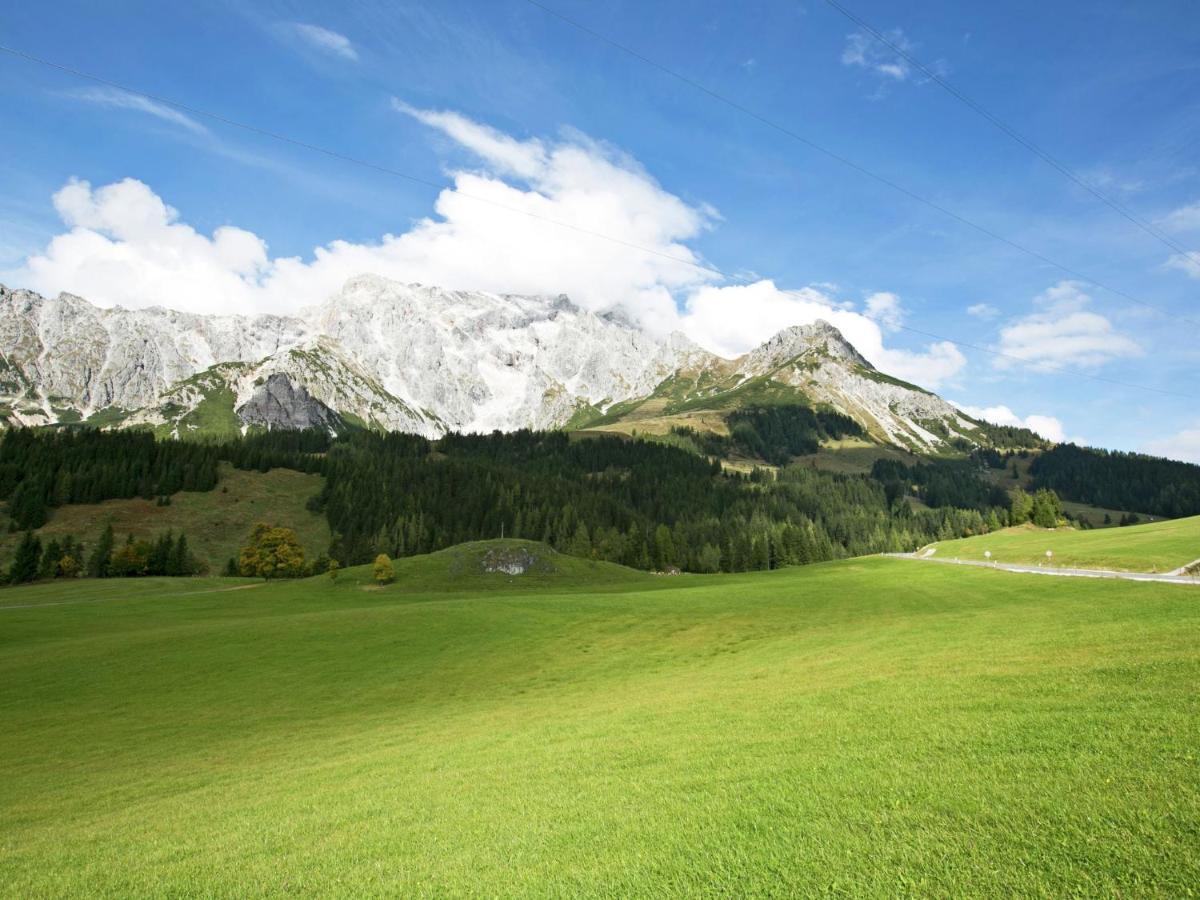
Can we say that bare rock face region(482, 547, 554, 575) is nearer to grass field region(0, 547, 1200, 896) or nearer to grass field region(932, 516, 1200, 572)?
grass field region(0, 547, 1200, 896)

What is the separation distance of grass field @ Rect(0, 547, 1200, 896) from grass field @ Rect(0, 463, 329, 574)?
13074cm

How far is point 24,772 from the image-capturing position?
Answer: 21938mm

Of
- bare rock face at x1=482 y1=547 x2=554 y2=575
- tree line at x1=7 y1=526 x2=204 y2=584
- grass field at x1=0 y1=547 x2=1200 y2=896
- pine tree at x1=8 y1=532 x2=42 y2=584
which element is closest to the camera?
grass field at x1=0 y1=547 x2=1200 y2=896

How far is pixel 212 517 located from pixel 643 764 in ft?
601

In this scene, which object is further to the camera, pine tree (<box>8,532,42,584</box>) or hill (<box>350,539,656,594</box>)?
pine tree (<box>8,532,42,584</box>)

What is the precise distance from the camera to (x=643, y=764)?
14516mm

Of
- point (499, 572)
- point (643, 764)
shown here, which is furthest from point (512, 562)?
point (643, 764)

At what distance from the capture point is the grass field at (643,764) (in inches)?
334

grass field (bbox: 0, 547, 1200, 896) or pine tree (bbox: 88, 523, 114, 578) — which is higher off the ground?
grass field (bbox: 0, 547, 1200, 896)

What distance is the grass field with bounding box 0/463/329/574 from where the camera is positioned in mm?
147125

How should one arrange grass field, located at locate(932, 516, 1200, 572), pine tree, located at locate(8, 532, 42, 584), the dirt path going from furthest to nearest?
pine tree, located at locate(8, 532, 42, 584) → grass field, located at locate(932, 516, 1200, 572) → the dirt path

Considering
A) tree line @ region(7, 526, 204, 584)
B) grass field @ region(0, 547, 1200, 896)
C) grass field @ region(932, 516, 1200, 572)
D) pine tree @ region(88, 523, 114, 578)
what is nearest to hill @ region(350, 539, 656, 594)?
grass field @ region(0, 547, 1200, 896)

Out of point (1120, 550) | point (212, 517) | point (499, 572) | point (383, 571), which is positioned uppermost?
point (1120, 550)

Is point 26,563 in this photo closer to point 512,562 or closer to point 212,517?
point 212,517
